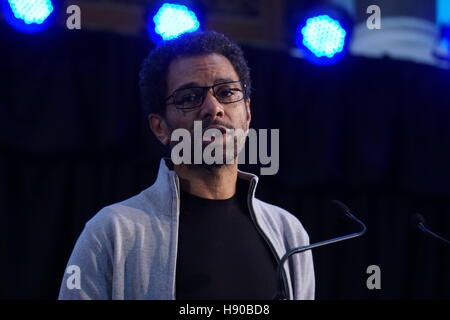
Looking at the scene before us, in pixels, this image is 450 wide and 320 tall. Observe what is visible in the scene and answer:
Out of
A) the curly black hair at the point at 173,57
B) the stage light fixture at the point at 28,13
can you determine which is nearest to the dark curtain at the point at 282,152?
the stage light fixture at the point at 28,13

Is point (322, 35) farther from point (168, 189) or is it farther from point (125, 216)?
point (125, 216)

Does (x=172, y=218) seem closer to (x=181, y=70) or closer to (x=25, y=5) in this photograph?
(x=181, y=70)

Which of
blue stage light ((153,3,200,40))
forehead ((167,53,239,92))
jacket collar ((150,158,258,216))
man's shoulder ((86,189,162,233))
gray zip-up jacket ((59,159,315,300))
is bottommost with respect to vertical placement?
gray zip-up jacket ((59,159,315,300))

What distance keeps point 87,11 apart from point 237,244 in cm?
566

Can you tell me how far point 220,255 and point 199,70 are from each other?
431 mm

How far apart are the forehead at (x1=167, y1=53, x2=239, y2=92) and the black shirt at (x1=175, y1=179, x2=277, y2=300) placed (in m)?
0.26

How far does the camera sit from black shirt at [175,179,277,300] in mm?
1200

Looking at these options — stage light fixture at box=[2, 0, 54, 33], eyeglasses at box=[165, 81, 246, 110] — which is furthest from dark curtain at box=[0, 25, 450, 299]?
eyeglasses at box=[165, 81, 246, 110]

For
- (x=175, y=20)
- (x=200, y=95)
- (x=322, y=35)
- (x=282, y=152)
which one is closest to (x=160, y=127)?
(x=200, y=95)

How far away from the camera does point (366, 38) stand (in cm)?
385

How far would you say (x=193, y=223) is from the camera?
4.22 ft

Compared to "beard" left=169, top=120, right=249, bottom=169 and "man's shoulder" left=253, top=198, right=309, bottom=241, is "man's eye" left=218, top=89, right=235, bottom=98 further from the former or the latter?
"man's shoulder" left=253, top=198, right=309, bottom=241
